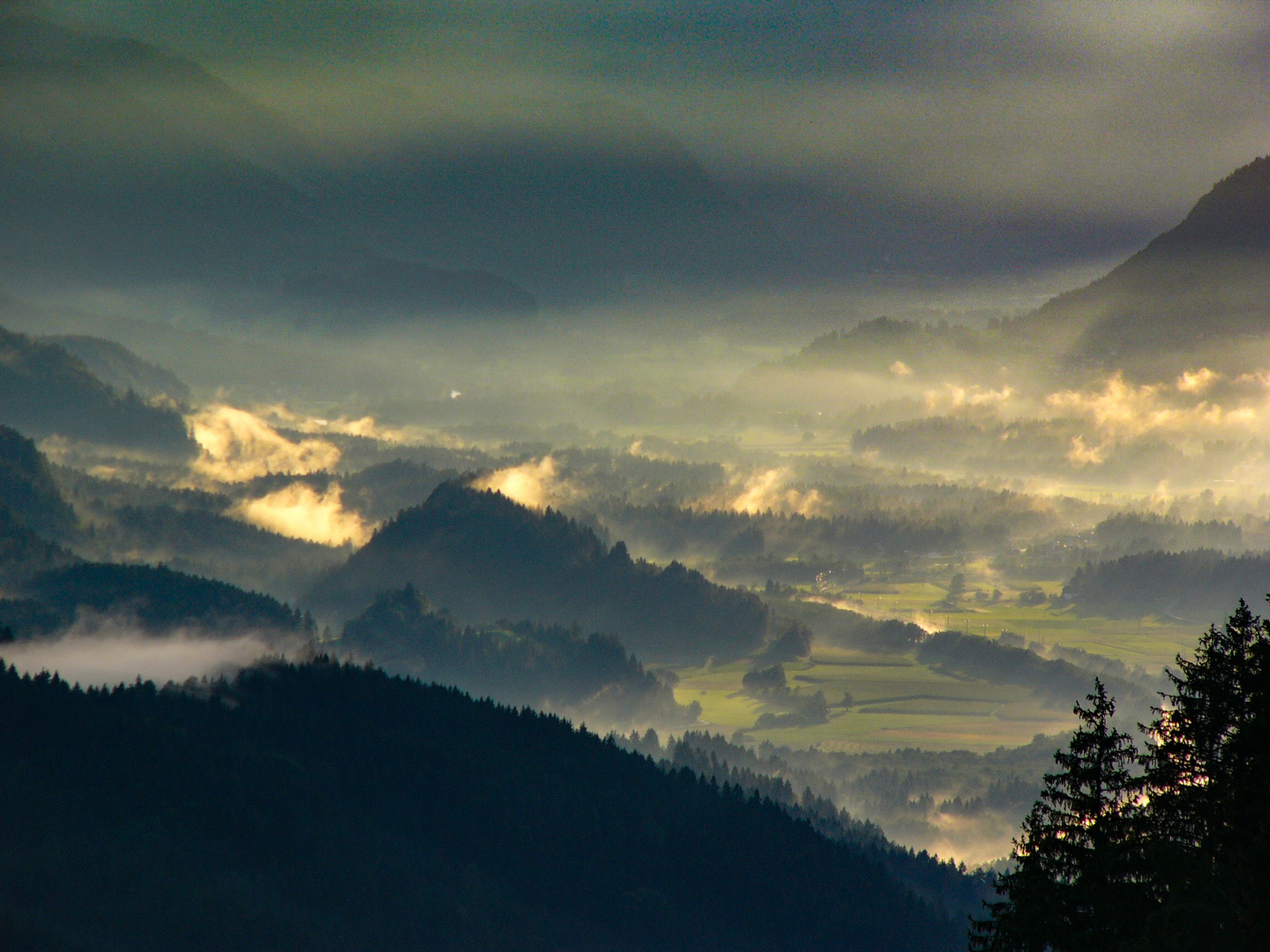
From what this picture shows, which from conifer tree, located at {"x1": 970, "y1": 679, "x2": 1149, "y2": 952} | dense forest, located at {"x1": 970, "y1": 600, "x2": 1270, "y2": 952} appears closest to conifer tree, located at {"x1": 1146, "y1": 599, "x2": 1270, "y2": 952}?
dense forest, located at {"x1": 970, "y1": 600, "x2": 1270, "y2": 952}

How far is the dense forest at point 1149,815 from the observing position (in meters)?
79.3

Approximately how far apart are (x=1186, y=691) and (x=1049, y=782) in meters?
10.4

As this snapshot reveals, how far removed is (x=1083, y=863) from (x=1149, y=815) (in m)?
5.44

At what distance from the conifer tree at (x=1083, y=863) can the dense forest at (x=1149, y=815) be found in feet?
0.25

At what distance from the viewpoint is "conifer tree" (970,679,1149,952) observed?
85188 mm

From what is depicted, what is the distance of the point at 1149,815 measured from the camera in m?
90.5

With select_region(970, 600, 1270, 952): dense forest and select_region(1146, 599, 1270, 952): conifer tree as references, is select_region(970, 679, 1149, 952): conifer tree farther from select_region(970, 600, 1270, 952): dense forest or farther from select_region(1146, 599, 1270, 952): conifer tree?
select_region(1146, 599, 1270, 952): conifer tree

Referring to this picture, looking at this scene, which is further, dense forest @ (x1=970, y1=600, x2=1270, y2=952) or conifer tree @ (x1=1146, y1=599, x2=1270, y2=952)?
dense forest @ (x1=970, y1=600, x2=1270, y2=952)

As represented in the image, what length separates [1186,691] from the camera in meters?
92.6

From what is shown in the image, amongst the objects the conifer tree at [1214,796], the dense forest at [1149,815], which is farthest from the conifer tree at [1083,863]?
the conifer tree at [1214,796]

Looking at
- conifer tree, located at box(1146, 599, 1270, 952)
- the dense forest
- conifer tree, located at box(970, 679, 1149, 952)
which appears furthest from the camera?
conifer tree, located at box(970, 679, 1149, 952)

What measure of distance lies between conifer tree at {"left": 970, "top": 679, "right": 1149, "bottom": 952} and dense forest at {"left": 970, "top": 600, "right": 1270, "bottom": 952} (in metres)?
0.08

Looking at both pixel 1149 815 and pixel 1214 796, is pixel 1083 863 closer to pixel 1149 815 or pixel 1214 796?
pixel 1149 815

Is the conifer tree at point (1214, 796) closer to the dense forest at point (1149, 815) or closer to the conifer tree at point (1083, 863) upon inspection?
the dense forest at point (1149, 815)
